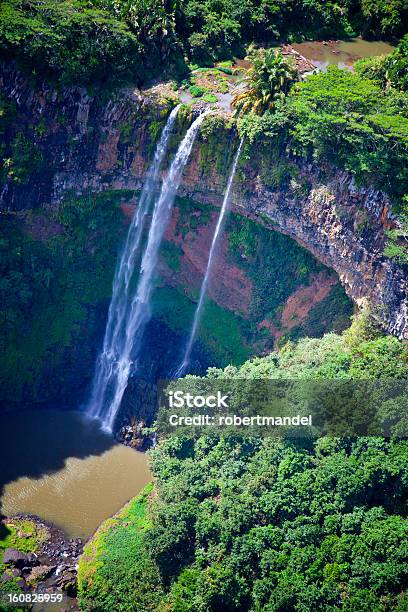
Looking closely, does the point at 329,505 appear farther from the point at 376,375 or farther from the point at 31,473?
the point at 31,473

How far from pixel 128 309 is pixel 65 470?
9613 mm

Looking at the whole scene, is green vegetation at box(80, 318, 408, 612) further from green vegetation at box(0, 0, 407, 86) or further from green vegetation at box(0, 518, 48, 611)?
green vegetation at box(0, 0, 407, 86)

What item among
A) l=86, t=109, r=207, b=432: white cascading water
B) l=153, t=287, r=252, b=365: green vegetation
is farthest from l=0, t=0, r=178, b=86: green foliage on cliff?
l=153, t=287, r=252, b=365: green vegetation

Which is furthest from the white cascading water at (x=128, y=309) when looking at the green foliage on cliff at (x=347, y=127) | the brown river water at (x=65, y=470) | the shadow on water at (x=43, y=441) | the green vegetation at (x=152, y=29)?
the green foliage on cliff at (x=347, y=127)

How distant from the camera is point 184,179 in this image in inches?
1503

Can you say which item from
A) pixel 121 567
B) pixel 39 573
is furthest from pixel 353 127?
pixel 39 573

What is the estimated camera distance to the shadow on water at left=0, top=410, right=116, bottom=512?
3519 centimetres

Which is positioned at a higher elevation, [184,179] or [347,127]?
[347,127]

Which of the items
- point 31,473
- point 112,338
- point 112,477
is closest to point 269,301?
point 112,338

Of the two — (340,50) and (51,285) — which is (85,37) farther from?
(340,50)

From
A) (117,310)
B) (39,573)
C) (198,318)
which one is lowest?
(39,573)

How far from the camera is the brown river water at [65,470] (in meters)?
33.6

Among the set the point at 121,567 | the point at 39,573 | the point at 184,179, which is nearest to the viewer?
the point at 121,567

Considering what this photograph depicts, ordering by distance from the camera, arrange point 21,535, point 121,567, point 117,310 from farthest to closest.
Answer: point 117,310
point 21,535
point 121,567
